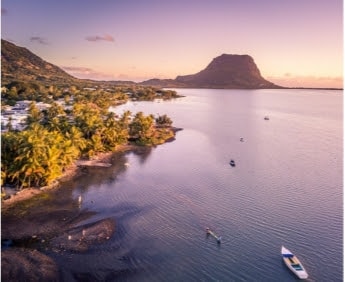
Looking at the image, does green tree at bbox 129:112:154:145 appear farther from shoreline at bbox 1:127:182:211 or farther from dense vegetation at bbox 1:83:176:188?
shoreline at bbox 1:127:182:211

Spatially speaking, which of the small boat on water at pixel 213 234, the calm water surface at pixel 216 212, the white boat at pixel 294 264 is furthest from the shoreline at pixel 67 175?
the white boat at pixel 294 264

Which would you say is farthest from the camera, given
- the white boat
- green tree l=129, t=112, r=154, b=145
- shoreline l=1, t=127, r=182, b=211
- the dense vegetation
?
green tree l=129, t=112, r=154, b=145

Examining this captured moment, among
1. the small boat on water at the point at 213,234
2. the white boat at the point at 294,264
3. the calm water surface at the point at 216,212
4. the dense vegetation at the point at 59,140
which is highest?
the dense vegetation at the point at 59,140

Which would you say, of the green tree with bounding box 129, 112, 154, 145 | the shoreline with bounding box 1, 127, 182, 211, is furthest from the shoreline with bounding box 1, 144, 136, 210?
the green tree with bounding box 129, 112, 154, 145

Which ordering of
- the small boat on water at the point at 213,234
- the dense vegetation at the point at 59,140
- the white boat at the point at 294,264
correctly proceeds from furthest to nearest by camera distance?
the dense vegetation at the point at 59,140 < the small boat on water at the point at 213,234 < the white boat at the point at 294,264

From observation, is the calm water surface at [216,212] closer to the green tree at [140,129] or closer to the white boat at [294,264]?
the white boat at [294,264]

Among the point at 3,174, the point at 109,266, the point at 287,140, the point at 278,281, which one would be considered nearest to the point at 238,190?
the point at 278,281

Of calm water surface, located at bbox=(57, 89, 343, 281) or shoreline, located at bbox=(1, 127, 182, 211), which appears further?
shoreline, located at bbox=(1, 127, 182, 211)
